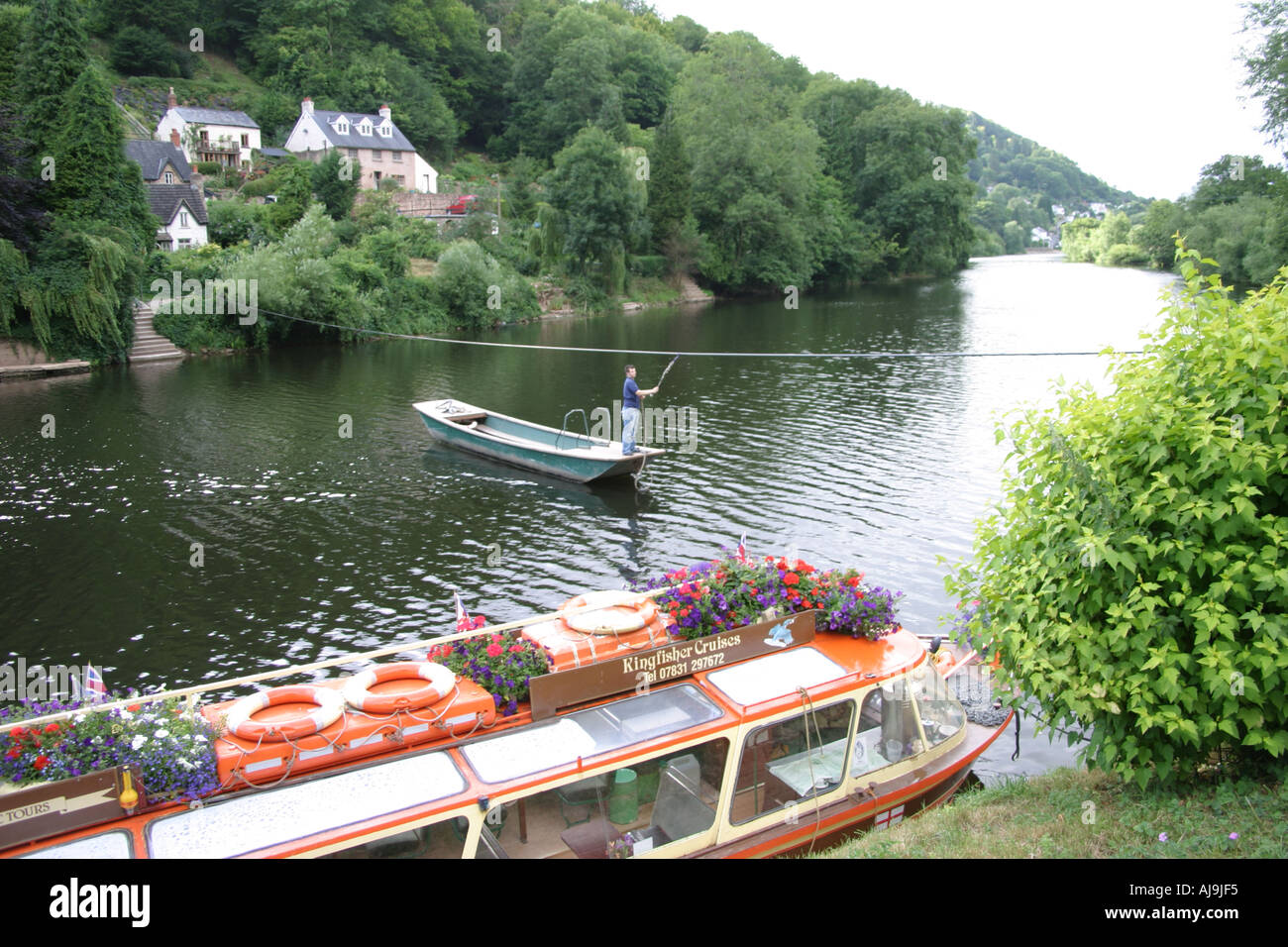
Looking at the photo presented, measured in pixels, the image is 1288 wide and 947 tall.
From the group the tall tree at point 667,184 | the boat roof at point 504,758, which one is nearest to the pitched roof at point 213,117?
the tall tree at point 667,184

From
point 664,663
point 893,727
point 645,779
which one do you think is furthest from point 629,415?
point 645,779

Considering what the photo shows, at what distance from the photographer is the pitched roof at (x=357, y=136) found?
273 feet

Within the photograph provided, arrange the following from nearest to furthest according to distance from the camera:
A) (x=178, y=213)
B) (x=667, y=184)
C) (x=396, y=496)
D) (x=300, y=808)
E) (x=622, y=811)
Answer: (x=300, y=808), (x=622, y=811), (x=396, y=496), (x=178, y=213), (x=667, y=184)

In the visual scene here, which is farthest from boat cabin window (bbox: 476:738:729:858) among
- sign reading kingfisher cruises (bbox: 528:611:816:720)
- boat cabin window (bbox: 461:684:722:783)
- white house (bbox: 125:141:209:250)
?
white house (bbox: 125:141:209:250)

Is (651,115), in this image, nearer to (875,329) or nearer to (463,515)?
(875,329)

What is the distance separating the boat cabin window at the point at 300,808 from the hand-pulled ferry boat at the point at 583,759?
0.06 feet

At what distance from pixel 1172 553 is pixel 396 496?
2005 cm

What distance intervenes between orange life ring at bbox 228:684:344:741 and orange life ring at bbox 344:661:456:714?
7.7 inches

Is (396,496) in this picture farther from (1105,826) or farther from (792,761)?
(1105,826)

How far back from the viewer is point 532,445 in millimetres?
26203

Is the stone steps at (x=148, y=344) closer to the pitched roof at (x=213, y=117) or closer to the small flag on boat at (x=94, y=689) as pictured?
the pitched roof at (x=213, y=117)

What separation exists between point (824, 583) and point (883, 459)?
17.3m
